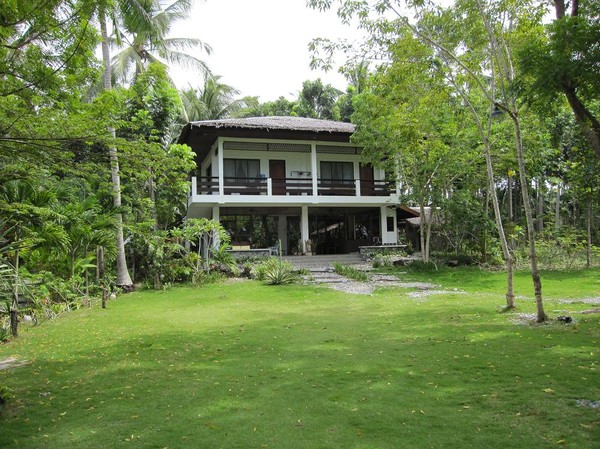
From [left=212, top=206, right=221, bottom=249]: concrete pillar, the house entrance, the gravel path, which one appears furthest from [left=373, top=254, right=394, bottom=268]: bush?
[left=212, top=206, right=221, bottom=249]: concrete pillar

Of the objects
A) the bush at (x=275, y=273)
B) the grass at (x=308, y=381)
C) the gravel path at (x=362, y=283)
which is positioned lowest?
the grass at (x=308, y=381)

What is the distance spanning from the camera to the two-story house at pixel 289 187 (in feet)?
63.6

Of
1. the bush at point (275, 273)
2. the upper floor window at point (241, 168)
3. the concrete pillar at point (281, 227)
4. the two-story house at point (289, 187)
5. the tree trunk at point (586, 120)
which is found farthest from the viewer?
the concrete pillar at point (281, 227)

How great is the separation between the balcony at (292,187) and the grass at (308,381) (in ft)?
37.4

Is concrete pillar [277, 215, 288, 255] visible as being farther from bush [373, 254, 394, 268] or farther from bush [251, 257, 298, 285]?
bush [251, 257, 298, 285]

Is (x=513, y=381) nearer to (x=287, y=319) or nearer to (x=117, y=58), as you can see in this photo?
(x=287, y=319)

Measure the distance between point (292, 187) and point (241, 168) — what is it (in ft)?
8.80

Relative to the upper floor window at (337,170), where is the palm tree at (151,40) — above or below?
above

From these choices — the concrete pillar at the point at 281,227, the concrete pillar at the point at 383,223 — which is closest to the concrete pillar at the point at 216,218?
the concrete pillar at the point at 281,227

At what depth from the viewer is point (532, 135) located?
15516 mm

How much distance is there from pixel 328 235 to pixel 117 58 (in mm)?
12688

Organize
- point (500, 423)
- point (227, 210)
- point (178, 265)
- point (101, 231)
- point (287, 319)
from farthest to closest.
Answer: point (227, 210) → point (178, 265) → point (101, 231) → point (287, 319) → point (500, 423)

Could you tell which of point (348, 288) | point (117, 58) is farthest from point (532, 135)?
point (117, 58)

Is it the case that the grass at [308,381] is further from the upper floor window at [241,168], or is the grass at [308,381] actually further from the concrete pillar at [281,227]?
the concrete pillar at [281,227]
